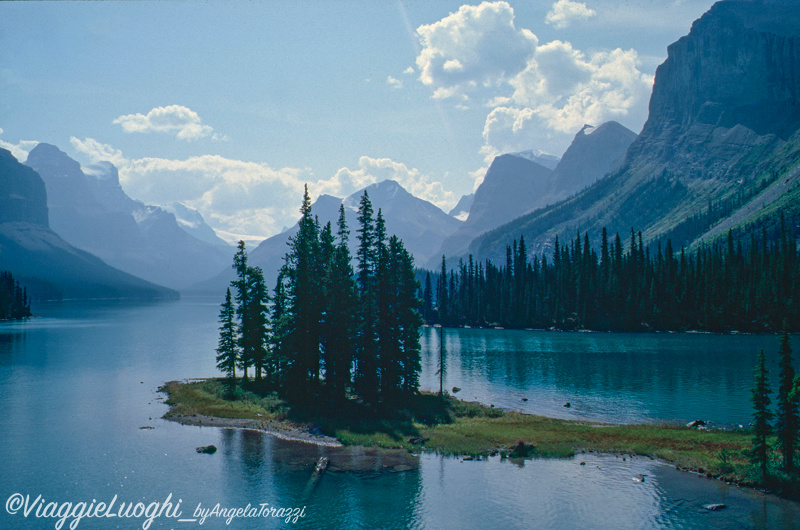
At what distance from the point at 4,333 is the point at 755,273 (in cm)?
→ 23261

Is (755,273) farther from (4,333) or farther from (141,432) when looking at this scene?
(4,333)

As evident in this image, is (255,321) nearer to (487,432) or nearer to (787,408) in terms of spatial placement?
(487,432)

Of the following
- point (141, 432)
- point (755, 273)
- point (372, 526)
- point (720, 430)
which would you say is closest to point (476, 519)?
point (372, 526)

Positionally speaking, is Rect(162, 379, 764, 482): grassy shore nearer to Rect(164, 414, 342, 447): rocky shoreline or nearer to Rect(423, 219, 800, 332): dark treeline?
Rect(164, 414, 342, 447): rocky shoreline

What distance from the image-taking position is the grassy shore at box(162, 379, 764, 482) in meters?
45.8

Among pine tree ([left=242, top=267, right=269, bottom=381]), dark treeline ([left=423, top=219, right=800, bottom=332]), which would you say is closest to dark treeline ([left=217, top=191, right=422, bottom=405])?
pine tree ([left=242, top=267, right=269, bottom=381])

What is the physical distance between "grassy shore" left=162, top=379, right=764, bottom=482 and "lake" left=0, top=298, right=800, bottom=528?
218 centimetres

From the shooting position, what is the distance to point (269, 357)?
76.6 m

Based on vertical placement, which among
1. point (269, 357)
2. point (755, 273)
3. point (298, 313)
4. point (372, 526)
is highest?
point (755, 273)

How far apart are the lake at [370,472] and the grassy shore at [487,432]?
2.18 metres

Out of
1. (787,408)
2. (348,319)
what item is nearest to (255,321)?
(348,319)

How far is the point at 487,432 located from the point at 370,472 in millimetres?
15644

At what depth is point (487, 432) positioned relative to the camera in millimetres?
53344

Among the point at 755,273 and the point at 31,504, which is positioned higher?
the point at 755,273
